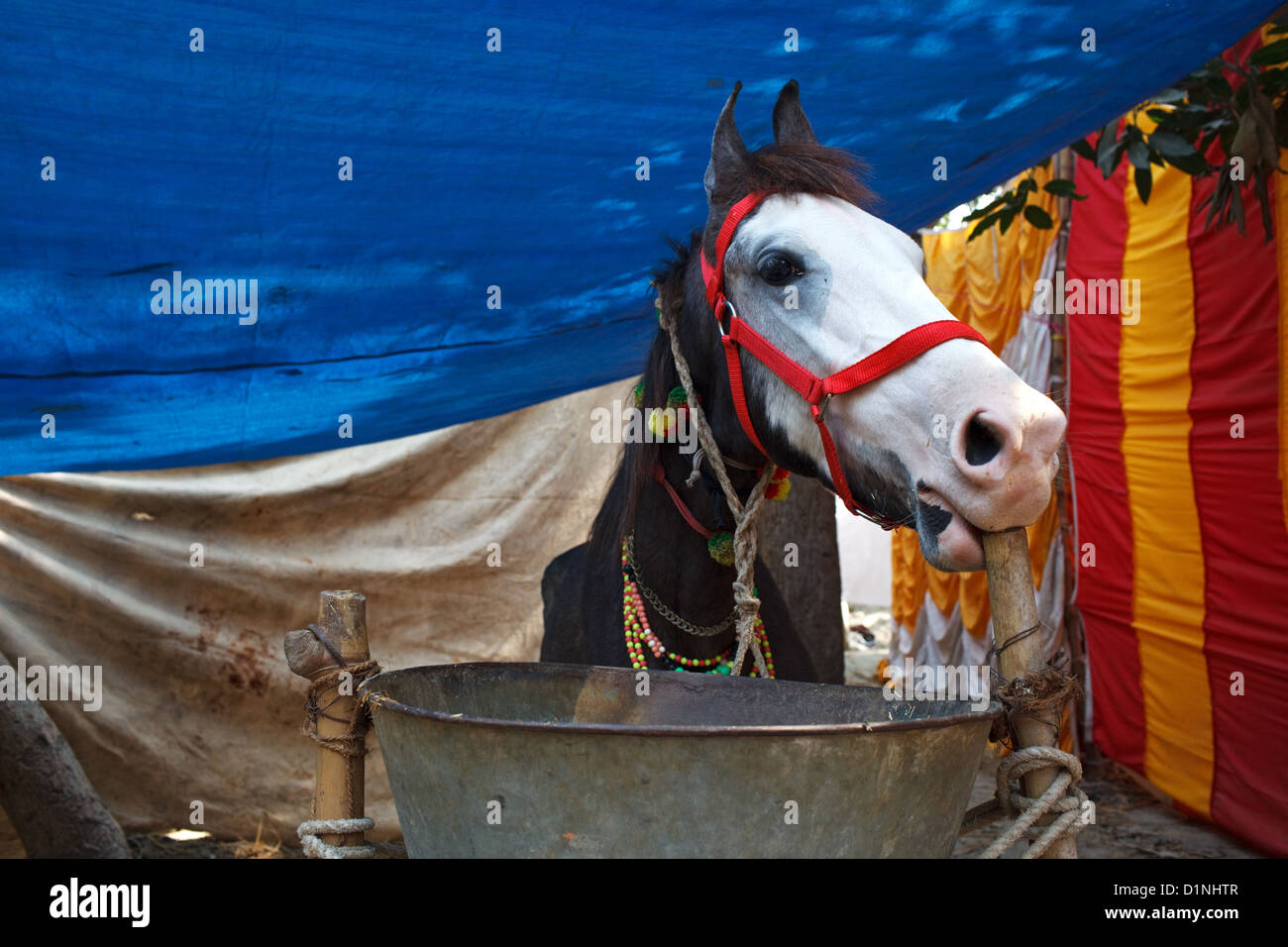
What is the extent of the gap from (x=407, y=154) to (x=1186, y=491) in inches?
158

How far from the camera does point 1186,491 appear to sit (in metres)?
4.63

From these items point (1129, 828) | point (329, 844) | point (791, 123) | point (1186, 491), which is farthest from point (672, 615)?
point (1129, 828)

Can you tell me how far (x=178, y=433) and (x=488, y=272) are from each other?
131 cm

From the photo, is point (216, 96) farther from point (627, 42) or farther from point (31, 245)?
point (627, 42)

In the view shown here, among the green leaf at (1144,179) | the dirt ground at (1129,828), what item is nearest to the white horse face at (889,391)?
the green leaf at (1144,179)

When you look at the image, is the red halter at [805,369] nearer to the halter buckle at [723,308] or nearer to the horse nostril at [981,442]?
the halter buckle at [723,308]

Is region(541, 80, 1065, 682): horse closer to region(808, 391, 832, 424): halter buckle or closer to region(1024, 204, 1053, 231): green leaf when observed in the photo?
region(808, 391, 832, 424): halter buckle

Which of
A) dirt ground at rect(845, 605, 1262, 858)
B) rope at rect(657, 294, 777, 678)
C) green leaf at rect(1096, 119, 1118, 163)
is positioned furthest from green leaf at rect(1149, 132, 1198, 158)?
dirt ground at rect(845, 605, 1262, 858)

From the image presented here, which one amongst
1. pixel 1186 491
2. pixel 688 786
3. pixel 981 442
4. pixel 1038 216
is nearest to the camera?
pixel 688 786

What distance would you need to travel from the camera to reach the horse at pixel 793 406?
1489mm

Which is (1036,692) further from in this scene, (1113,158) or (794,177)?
(1113,158)

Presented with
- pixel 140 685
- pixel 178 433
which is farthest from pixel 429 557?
pixel 178 433

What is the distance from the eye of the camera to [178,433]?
3236 mm

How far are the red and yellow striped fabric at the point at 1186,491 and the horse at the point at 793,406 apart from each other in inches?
94.0
